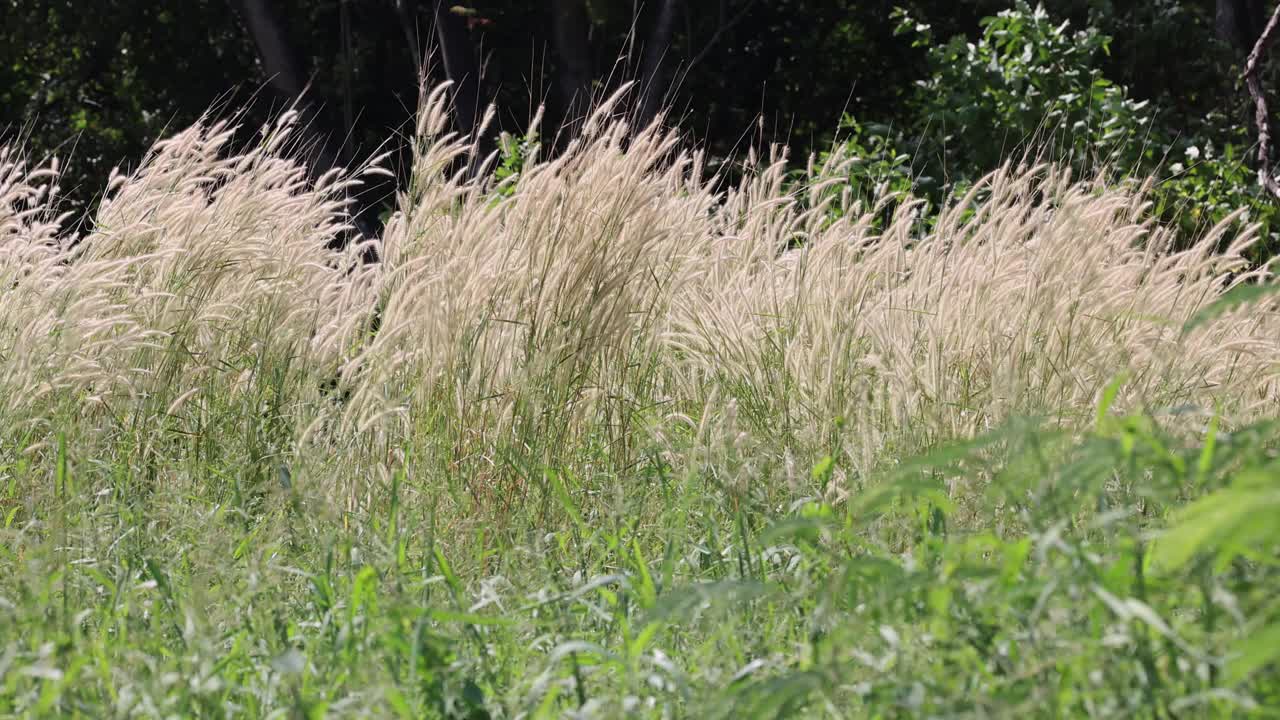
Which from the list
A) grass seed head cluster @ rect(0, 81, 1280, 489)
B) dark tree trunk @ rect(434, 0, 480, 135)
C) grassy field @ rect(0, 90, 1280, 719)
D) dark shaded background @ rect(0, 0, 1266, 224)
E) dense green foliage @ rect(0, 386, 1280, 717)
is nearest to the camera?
dense green foliage @ rect(0, 386, 1280, 717)

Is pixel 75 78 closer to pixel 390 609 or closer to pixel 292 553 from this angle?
pixel 292 553

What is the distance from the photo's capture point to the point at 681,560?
2514 millimetres

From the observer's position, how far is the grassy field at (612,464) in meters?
1.50

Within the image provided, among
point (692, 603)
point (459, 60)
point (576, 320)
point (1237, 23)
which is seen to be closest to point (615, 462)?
point (576, 320)

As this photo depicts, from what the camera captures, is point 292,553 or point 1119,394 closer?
point 292,553

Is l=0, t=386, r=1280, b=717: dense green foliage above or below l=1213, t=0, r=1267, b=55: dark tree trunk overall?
below

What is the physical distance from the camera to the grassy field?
150 cm

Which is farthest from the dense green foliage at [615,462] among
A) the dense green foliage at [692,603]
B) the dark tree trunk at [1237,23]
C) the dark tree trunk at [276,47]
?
the dark tree trunk at [1237,23]

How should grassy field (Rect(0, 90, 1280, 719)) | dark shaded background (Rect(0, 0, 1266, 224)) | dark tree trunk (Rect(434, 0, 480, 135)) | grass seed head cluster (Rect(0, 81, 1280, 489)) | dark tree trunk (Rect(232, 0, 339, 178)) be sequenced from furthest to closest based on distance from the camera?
dark shaded background (Rect(0, 0, 1266, 224)) → dark tree trunk (Rect(232, 0, 339, 178)) → dark tree trunk (Rect(434, 0, 480, 135)) → grass seed head cluster (Rect(0, 81, 1280, 489)) → grassy field (Rect(0, 90, 1280, 719))

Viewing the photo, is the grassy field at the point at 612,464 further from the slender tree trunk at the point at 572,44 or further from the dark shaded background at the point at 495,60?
the dark shaded background at the point at 495,60

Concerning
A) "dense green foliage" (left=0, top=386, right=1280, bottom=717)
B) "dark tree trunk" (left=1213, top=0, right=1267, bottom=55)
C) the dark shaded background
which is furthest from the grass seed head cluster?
"dark tree trunk" (left=1213, top=0, right=1267, bottom=55)

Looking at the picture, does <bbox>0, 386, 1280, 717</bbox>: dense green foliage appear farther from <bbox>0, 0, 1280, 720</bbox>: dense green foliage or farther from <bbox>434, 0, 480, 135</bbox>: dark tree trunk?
<bbox>434, 0, 480, 135</bbox>: dark tree trunk

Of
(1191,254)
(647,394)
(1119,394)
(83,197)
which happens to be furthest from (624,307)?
(83,197)

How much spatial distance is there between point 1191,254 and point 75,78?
43.4 feet
